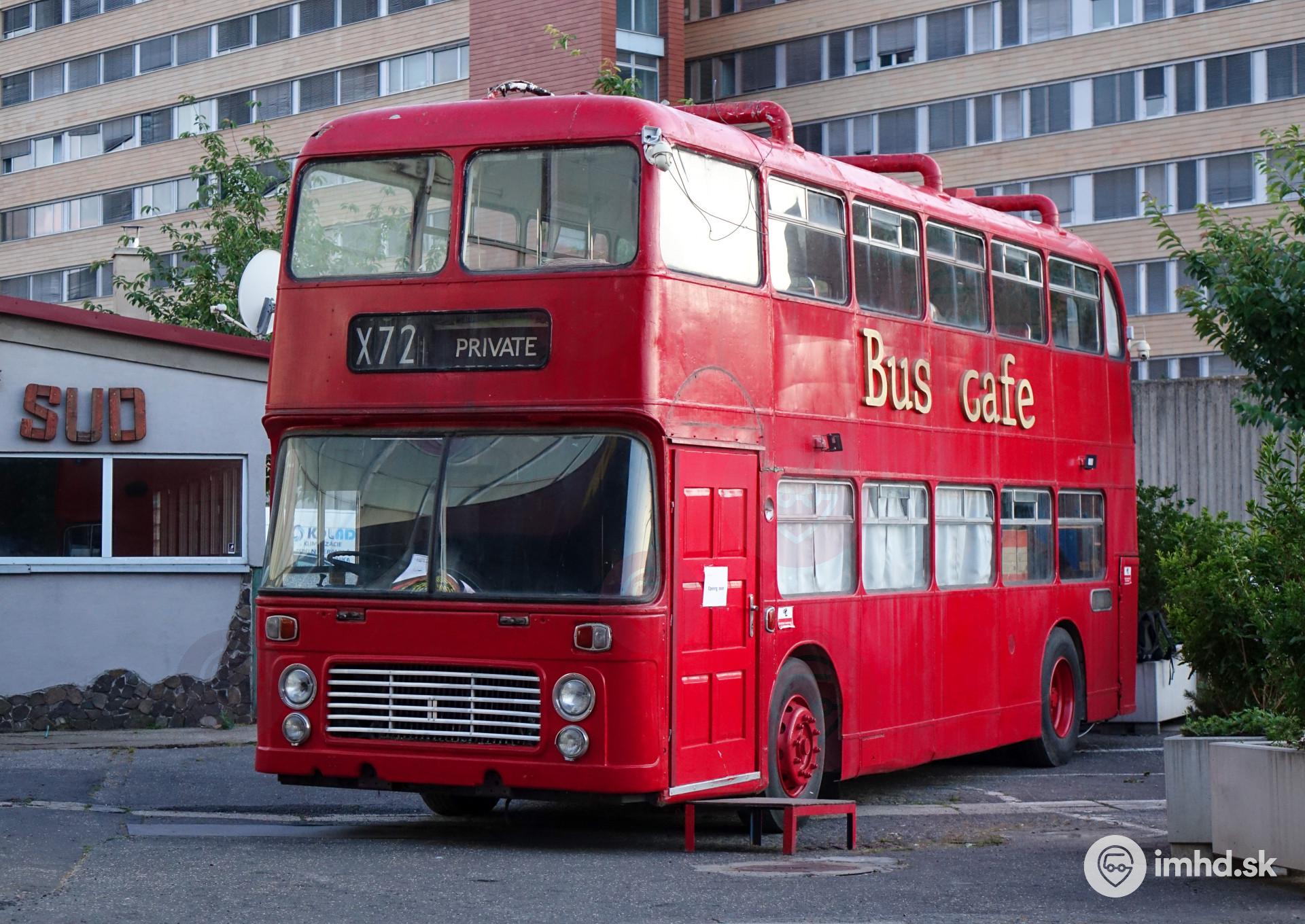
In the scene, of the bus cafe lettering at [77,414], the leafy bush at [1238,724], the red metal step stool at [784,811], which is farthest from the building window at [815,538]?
the bus cafe lettering at [77,414]

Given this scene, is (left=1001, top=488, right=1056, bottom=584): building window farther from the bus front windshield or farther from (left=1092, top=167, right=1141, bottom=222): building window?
(left=1092, top=167, right=1141, bottom=222): building window

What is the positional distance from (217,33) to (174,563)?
47453 millimetres

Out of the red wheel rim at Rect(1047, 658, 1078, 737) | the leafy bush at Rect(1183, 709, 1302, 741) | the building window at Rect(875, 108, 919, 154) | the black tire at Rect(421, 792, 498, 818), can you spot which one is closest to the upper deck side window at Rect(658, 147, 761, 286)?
the leafy bush at Rect(1183, 709, 1302, 741)

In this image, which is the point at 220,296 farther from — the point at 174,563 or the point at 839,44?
the point at 839,44

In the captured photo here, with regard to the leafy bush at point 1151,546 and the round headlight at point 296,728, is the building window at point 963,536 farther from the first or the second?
A: the round headlight at point 296,728

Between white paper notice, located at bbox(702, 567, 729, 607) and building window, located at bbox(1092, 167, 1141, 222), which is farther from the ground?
building window, located at bbox(1092, 167, 1141, 222)

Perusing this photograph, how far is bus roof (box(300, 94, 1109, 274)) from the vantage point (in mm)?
11266

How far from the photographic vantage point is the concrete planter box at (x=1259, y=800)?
9.94m

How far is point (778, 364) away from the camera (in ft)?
40.8

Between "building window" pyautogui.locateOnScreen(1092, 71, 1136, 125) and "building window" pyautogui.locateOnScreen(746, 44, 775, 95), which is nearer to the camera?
"building window" pyautogui.locateOnScreen(1092, 71, 1136, 125)

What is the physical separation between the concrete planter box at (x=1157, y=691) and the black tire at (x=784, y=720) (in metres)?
7.19

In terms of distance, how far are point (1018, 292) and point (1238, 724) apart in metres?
6.02

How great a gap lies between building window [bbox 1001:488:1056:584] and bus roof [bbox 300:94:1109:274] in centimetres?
398

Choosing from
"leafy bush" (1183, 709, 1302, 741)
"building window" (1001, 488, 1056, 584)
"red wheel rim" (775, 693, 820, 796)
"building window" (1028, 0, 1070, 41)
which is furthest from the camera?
"building window" (1028, 0, 1070, 41)
